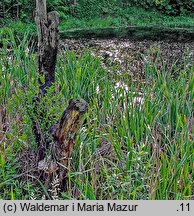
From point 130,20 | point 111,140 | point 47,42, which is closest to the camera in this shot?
point 111,140

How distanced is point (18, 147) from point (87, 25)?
11.5 meters

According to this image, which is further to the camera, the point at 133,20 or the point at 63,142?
the point at 133,20

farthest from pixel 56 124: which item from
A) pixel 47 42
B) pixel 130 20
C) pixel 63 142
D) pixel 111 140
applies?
pixel 130 20

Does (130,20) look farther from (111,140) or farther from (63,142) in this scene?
(63,142)

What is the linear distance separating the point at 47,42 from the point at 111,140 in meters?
0.83

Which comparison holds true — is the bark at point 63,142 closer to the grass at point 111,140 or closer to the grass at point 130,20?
the grass at point 111,140

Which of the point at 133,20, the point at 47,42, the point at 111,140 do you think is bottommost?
the point at 111,140

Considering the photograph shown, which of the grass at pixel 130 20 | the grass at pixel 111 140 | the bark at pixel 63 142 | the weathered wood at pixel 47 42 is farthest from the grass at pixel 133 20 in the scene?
the bark at pixel 63 142

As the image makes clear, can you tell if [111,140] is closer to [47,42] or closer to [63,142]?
[63,142]

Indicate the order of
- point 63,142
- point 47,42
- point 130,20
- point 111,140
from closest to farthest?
point 63,142
point 111,140
point 47,42
point 130,20

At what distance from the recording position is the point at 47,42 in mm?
3008

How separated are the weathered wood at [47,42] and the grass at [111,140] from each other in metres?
0.13

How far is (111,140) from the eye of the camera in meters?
2.77

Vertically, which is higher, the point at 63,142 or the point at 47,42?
the point at 47,42
